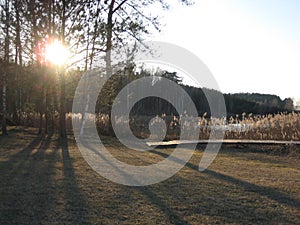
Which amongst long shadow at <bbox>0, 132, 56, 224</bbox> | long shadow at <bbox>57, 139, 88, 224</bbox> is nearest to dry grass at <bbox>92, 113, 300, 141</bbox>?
long shadow at <bbox>0, 132, 56, 224</bbox>

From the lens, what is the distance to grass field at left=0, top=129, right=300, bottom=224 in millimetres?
3596

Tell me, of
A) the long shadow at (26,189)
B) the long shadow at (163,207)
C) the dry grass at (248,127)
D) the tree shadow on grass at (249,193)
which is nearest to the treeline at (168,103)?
the dry grass at (248,127)

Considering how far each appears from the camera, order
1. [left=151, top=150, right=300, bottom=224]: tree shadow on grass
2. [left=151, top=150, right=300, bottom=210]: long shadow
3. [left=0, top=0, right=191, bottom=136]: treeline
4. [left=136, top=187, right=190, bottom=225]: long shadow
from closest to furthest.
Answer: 1. [left=136, top=187, right=190, bottom=225]: long shadow
2. [left=151, top=150, right=300, bottom=224]: tree shadow on grass
3. [left=151, top=150, right=300, bottom=210]: long shadow
4. [left=0, top=0, right=191, bottom=136]: treeline

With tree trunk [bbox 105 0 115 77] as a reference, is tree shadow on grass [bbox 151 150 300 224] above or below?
below

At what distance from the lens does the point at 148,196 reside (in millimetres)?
4438

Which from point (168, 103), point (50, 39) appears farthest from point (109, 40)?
point (168, 103)

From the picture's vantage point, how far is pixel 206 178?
568cm

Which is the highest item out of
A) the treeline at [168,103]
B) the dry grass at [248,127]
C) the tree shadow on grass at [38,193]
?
the treeline at [168,103]

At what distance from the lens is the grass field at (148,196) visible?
3.60 metres

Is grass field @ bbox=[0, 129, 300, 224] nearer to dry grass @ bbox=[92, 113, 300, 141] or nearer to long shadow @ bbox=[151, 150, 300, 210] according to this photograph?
long shadow @ bbox=[151, 150, 300, 210]

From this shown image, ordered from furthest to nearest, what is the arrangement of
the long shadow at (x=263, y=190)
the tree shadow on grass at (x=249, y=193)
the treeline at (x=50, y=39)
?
1. the treeline at (x=50, y=39)
2. the long shadow at (x=263, y=190)
3. the tree shadow on grass at (x=249, y=193)

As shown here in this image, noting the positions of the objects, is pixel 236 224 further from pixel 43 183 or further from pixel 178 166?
pixel 178 166

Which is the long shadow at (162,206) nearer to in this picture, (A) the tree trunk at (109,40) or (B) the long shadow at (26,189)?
(B) the long shadow at (26,189)

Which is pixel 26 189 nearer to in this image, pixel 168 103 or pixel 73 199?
pixel 73 199
